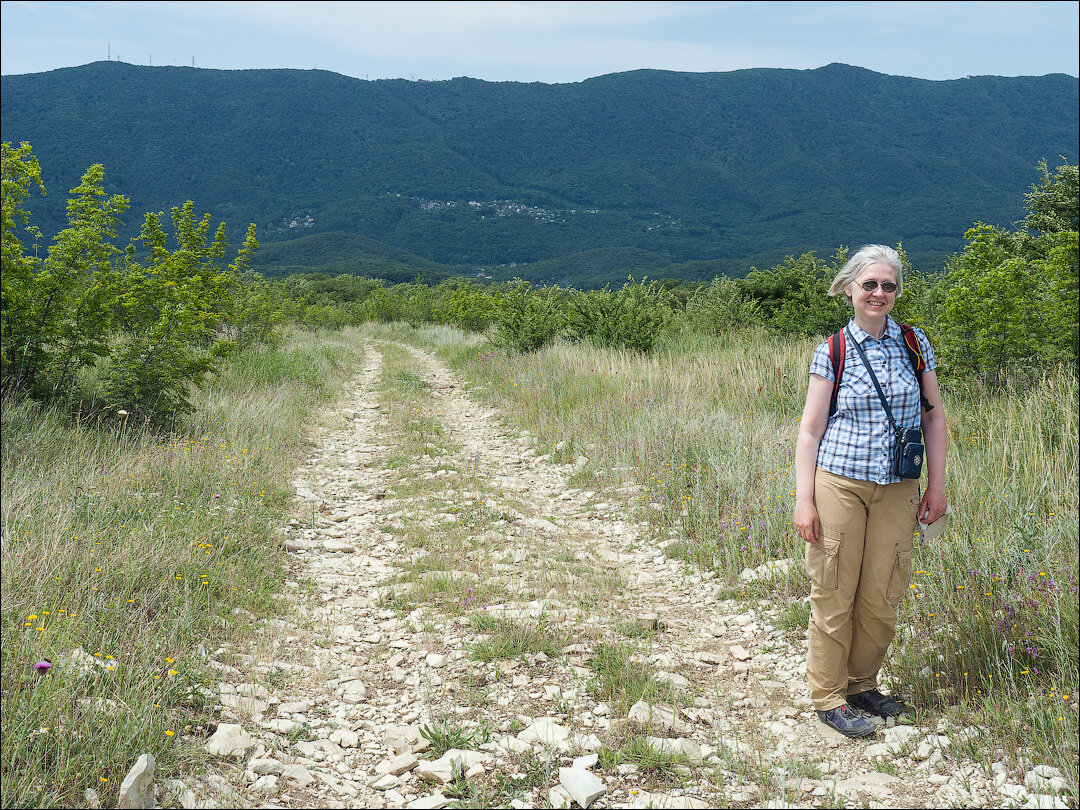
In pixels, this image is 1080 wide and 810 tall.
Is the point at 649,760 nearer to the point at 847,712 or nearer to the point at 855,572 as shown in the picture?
the point at 847,712

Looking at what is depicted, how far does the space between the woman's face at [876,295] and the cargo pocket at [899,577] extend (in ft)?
3.60

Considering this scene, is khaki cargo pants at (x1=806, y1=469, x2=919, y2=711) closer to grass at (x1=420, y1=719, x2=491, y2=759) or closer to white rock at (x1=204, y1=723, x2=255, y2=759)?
grass at (x1=420, y1=719, x2=491, y2=759)

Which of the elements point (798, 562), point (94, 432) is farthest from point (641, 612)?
point (94, 432)

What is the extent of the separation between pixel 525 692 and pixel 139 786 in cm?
174

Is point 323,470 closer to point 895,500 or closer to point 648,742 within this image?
point 648,742

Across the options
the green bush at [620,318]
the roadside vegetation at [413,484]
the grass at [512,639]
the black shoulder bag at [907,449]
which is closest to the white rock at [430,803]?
the roadside vegetation at [413,484]

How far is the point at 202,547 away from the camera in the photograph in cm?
467

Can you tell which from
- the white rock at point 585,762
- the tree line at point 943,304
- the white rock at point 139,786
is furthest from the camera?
the tree line at point 943,304

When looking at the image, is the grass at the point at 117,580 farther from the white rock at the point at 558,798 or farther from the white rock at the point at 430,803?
the white rock at the point at 558,798

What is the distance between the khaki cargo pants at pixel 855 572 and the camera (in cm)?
313

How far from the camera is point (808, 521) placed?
3211 millimetres

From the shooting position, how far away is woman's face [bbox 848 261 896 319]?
10.3 ft

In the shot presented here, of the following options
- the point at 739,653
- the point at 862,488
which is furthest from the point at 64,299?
the point at 862,488

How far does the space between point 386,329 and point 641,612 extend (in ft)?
129
